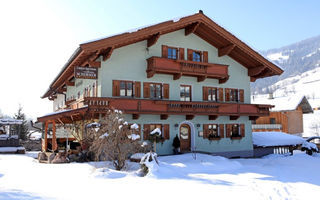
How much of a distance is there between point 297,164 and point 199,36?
1111 cm

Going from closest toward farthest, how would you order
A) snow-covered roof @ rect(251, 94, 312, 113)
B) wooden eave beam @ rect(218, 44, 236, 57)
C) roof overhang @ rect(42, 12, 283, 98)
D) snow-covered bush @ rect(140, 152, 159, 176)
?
snow-covered bush @ rect(140, 152, 159, 176) → roof overhang @ rect(42, 12, 283, 98) → wooden eave beam @ rect(218, 44, 236, 57) → snow-covered roof @ rect(251, 94, 312, 113)

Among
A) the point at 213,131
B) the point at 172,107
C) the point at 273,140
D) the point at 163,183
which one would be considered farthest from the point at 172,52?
the point at 163,183

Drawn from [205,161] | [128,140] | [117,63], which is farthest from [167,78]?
[128,140]

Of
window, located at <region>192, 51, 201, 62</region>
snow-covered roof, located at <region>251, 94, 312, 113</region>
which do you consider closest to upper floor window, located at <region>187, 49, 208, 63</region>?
window, located at <region>192, 51, 201, 62</region>

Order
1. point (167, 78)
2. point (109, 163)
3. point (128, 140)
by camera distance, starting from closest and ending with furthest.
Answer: point (128, 140), point (109, 163), point (167, 78)

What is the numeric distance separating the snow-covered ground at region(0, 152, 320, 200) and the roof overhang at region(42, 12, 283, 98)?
697 cm

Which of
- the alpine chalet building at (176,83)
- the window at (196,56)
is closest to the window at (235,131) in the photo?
the alpine chalet building at (176,83)

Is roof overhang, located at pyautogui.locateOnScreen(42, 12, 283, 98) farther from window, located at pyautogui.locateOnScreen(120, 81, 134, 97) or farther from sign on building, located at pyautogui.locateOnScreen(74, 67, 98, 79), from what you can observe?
window, located at pyautogui.locateOnScreen(120, 81, 134, 97)

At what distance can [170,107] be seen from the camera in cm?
1981

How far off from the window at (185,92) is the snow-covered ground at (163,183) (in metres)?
6.76

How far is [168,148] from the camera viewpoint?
20688 millimetres

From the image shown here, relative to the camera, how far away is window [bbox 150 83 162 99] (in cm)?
2064

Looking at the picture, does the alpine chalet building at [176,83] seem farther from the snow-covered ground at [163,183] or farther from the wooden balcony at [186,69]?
the snow-covered ground at [163,183]

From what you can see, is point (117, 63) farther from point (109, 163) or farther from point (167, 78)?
point (109, 163)
